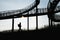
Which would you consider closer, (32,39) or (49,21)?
(32,39)

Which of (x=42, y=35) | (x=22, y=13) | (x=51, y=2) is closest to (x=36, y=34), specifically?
(x=42, y=35)

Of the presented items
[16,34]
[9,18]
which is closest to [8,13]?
[9,18]

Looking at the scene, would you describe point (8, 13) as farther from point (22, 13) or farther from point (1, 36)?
point (1, 36)

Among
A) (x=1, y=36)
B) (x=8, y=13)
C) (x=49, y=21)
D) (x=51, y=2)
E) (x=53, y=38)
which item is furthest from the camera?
(x=8, y=13)

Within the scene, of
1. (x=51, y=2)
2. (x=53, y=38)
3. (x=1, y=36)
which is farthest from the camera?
(x=51, y=2)

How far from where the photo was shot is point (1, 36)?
13156mm

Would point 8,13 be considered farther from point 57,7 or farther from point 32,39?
point 32,39

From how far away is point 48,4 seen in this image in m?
28.5

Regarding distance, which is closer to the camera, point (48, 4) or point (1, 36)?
point (1, 36)

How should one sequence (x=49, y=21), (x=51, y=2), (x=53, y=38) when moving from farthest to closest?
(x=49, y=21)
(x=51, y=2)
(x=53, y=38)

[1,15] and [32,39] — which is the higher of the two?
[1,15]

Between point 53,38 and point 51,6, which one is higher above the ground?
point 51,6

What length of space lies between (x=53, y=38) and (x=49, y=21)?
778 inches

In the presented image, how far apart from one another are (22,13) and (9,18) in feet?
9.47
